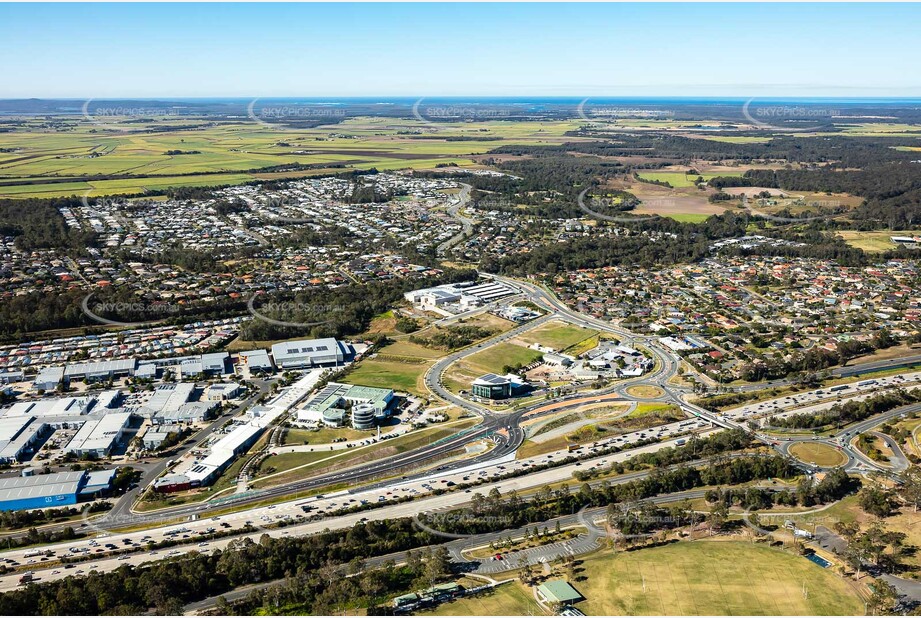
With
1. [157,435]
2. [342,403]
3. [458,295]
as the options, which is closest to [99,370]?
[157,435]

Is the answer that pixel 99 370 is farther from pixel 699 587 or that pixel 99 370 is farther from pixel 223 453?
pixel 699 587

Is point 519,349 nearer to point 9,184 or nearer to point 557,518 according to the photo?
point 557,518

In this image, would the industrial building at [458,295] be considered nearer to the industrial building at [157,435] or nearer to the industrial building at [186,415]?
the industrial building at [186,415]

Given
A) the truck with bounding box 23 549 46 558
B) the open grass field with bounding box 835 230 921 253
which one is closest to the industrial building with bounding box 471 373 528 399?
the truck with bounding box 23 549 46 558

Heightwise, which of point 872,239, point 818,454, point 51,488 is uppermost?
point 872,239

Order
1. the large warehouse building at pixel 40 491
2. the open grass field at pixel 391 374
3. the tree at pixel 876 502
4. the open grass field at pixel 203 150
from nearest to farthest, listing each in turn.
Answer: the tree at pixel 876 502, the large warehouse building at pixel 40 491, the open grass field at pixel 391 374, the open grass field at pixel 203 150

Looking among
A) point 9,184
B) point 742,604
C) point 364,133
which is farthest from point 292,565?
point 364,133

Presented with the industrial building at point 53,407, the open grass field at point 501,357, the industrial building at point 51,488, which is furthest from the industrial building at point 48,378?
the open grass field at point 501,357
